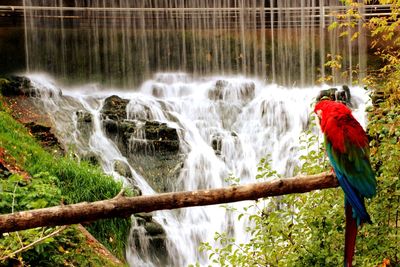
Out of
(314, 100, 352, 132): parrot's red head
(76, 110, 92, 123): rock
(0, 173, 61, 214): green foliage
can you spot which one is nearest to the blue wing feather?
(314, 100, 352, 132): parrot's red head

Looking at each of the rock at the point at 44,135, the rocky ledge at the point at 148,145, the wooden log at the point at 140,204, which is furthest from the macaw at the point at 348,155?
the rock at the point at 44,135

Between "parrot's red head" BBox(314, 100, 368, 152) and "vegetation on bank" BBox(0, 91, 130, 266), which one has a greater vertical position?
"parrot's red head" BBox(314, 100, 368, 152)

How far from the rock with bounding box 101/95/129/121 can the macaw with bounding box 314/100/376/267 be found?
24.3 feet

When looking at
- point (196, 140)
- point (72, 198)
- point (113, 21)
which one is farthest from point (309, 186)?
point (113, 21)

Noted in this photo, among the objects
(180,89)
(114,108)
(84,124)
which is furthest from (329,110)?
(180,89)

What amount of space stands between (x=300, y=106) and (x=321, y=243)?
25.4 ft

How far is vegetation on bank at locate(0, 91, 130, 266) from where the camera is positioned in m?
4.29

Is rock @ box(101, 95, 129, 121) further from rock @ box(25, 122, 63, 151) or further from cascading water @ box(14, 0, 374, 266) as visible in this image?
rock @ box(25, 122, 63, 151)

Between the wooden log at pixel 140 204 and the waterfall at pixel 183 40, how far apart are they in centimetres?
990

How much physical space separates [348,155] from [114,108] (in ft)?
26.2

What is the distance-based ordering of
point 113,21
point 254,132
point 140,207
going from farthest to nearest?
point 113,21 → point 254,132 → point 140,207

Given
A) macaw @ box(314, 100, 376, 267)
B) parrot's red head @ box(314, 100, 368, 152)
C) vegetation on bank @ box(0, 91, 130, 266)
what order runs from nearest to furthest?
macaw @ box(314, 100, 376, 267) → parrot's red head @ box(314, 100, 368, 152) → vegetation on bank @ box(0, 91, 130, 266)

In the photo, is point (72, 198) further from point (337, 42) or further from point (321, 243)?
point (337, 42)

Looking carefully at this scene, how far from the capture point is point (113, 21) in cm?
1347
